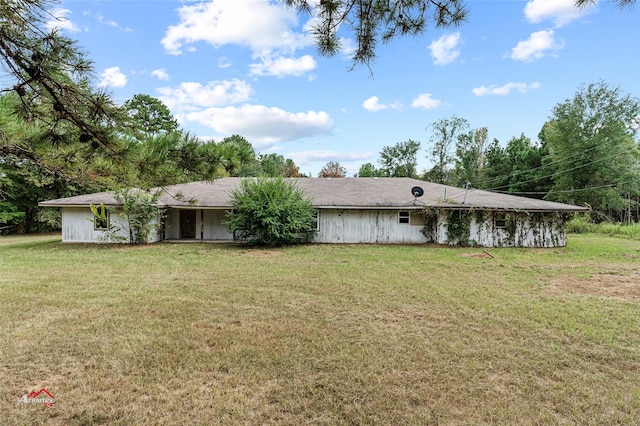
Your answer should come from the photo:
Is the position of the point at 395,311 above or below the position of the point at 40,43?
below

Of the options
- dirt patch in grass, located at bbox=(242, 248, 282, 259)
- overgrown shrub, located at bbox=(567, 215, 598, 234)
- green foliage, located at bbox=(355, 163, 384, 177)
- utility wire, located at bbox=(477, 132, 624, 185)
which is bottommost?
dirt patch in grass, located at bbox=(242, 248, 282, 259)

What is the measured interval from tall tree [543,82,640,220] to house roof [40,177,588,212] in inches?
548

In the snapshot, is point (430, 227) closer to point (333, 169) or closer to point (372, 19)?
point (372, 19)

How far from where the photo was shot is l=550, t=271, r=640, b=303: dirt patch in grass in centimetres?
638

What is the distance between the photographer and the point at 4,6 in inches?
77.9

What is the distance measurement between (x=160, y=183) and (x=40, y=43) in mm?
1348

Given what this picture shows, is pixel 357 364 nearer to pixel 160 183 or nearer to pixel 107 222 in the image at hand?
pixel 160 183

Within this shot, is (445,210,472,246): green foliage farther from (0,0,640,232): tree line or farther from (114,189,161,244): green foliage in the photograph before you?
(114,189,161,244): green foliage

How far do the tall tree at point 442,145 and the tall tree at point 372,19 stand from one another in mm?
33476

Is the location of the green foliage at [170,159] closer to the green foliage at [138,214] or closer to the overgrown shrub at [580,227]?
the green foliage at [138,214]

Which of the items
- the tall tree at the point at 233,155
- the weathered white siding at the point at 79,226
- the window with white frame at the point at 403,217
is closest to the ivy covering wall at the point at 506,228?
the window with white frame at the point at 403,217

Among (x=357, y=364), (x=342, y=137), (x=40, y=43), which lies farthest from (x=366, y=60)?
(x=342, y=137)

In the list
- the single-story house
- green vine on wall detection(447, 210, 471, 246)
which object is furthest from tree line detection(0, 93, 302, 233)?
green vine on wall detection(447, 210, 471, 246)

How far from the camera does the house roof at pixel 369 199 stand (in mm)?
13352
